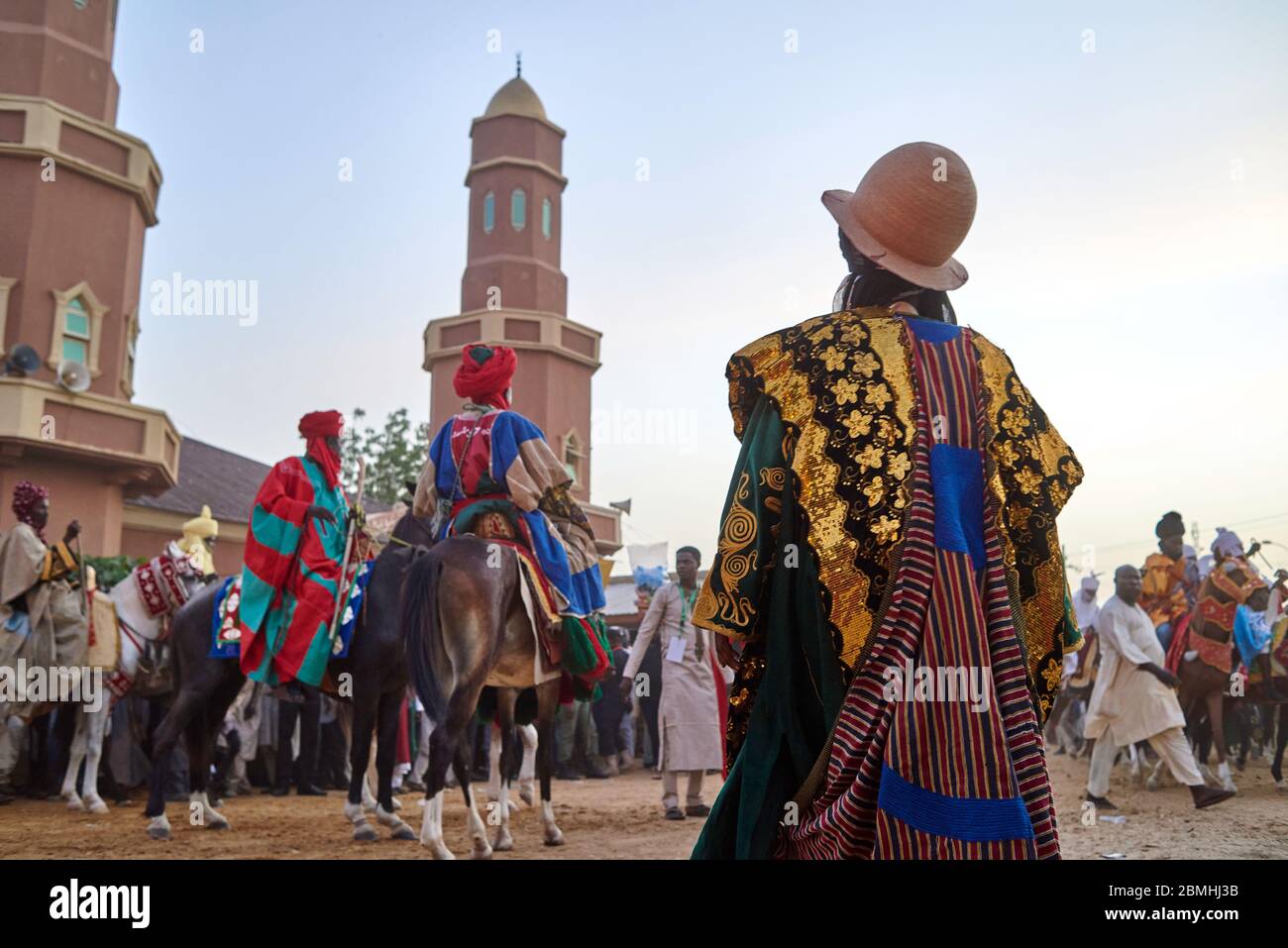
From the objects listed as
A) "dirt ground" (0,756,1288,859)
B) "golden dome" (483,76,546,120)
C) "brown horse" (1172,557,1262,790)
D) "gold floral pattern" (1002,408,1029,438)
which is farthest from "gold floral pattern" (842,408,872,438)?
"golden dome" (483,76,546,120)

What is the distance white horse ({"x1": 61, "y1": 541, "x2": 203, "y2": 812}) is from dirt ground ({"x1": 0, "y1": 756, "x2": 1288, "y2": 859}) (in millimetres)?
622

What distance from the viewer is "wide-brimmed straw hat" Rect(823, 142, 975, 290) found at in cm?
296

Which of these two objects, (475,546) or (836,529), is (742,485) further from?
(475,546)

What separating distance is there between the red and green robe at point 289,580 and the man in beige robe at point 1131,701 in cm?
707

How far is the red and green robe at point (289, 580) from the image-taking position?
25.9 ft

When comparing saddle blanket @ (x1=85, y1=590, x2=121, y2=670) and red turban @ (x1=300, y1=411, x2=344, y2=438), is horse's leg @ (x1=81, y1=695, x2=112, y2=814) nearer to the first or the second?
saddle blanket @ (x1=85, y1=590, x2=121, y2=670)

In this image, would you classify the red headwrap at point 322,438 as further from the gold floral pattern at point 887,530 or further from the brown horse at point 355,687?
the gold floral pattern at point 887,530

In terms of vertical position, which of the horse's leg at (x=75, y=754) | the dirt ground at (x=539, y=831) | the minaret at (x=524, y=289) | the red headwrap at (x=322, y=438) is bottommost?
the dirt ground at (x=539, y=831)

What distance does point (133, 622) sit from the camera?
10547mm

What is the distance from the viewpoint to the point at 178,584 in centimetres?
1059

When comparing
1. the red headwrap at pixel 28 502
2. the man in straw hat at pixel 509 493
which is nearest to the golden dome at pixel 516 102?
the red headwrap at pixel 28 502

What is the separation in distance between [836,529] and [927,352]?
55 cm

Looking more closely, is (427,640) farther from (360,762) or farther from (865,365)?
(865,365)

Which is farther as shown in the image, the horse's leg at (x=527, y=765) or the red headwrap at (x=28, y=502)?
the horse's leg at (x=527, y=765)
